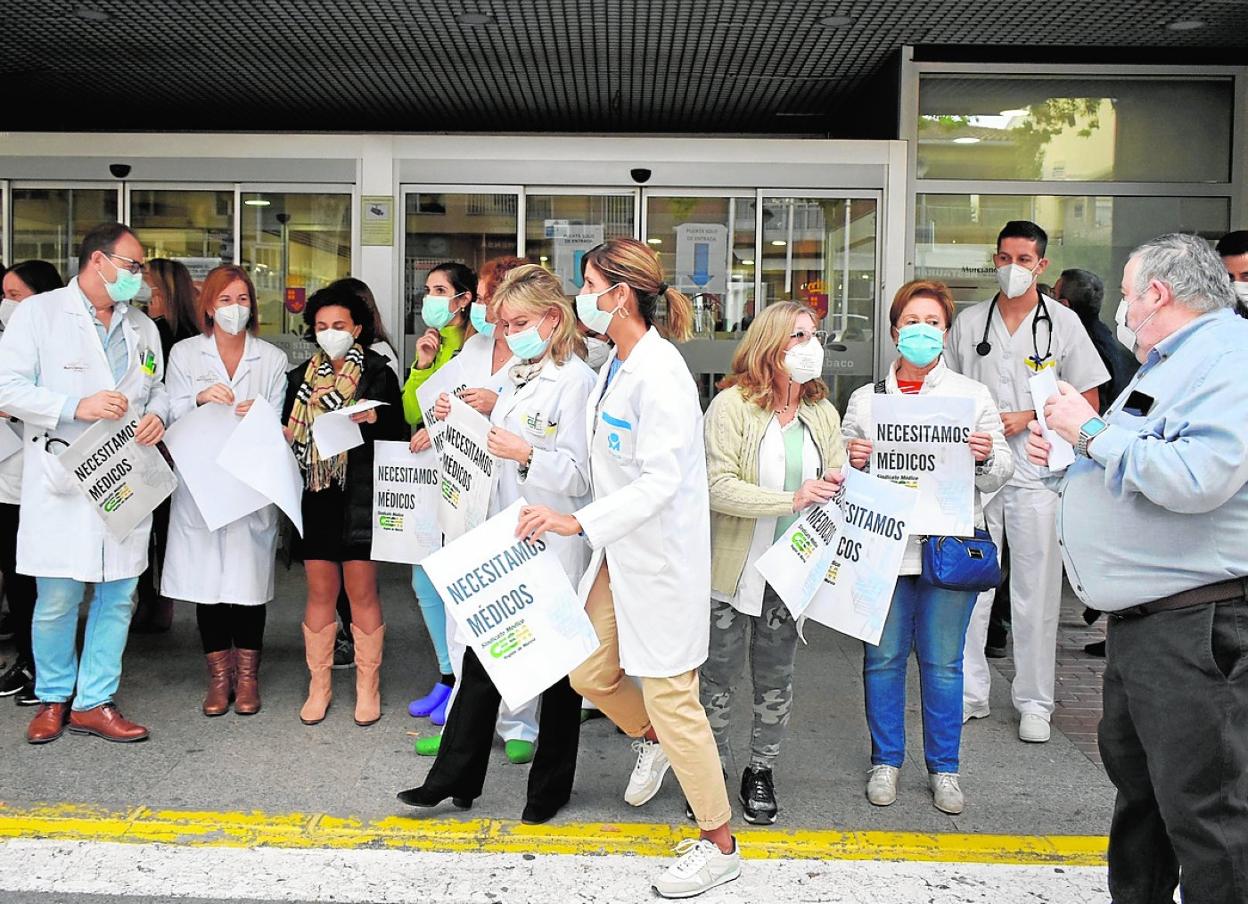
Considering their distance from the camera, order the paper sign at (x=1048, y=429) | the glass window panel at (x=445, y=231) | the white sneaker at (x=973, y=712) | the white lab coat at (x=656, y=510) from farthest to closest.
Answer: the glass window panel at (x=445, y=231)
the white sneaker at (x=973, y=712)
the white lab coat at (x=656, y=510)
the paper sign at (x=1048, y=429)

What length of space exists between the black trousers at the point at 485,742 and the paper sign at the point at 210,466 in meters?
1.52

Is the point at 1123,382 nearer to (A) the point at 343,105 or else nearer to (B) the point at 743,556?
(B) the point at 743,556

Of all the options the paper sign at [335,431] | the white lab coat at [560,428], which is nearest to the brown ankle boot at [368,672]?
the paper sign at [335,431]

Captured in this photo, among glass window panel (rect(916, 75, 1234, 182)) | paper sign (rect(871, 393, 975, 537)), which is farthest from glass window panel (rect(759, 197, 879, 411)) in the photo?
paper sign (rect(871, 393, 975, 537))

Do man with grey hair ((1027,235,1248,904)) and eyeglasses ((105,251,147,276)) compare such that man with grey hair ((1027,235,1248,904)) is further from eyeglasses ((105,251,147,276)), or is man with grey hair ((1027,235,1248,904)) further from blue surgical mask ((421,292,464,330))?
eyeglasses ((105,251,147,276))

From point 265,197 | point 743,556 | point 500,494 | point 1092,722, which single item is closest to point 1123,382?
point 1092,722

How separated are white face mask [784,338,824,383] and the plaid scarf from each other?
6.55ft

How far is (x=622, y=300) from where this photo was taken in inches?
148

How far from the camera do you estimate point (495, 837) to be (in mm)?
4055

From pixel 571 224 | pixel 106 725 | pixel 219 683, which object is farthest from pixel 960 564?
pixel 571 224

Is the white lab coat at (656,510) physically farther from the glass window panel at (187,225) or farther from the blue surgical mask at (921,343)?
the glass window panel at (187,225)

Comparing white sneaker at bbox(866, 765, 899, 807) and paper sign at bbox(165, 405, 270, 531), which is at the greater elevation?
paper sign at bbox(165, 405, 270, 531)

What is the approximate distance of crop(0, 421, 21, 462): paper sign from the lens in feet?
18.2

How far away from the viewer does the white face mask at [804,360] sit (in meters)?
4.14
